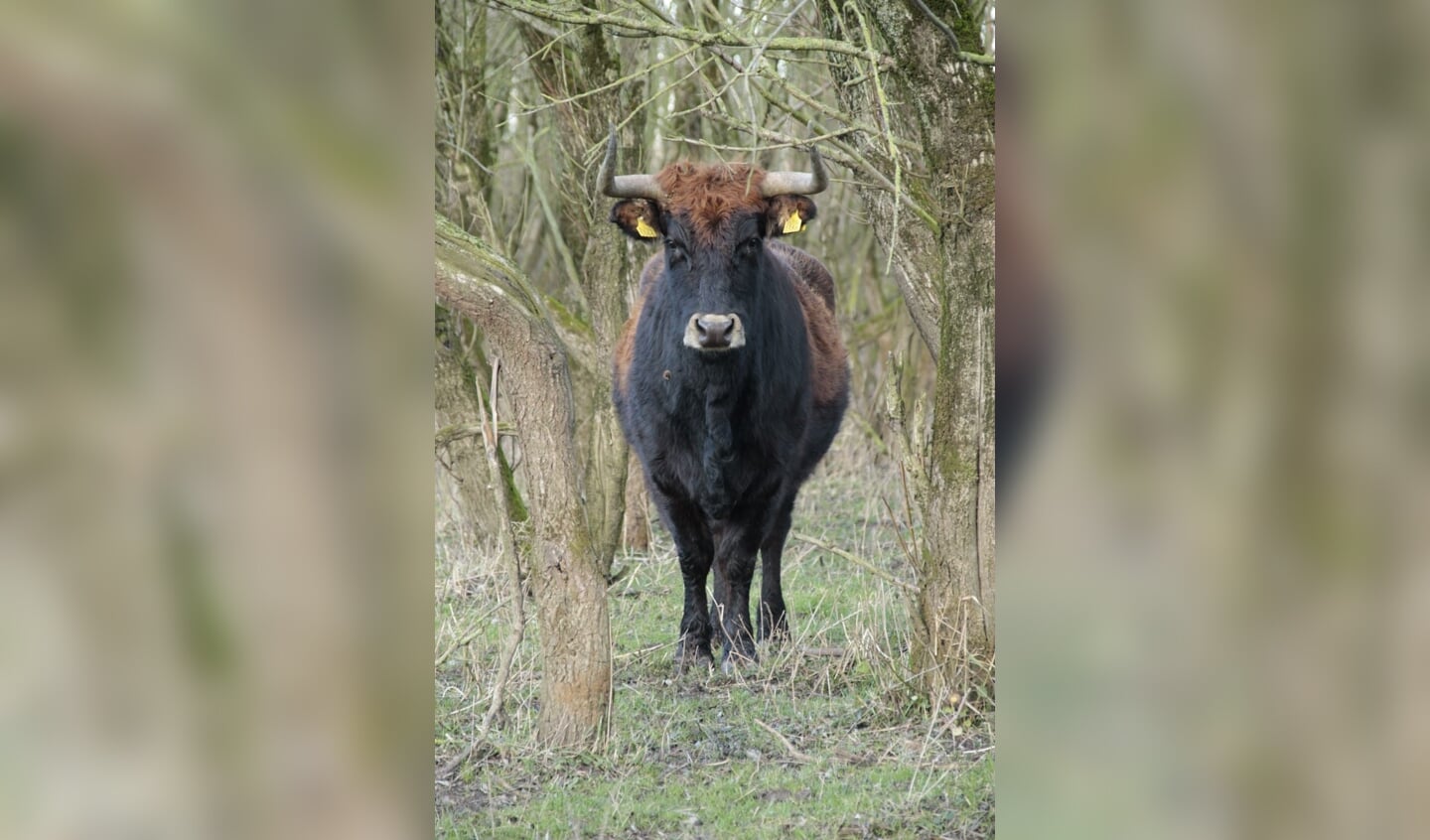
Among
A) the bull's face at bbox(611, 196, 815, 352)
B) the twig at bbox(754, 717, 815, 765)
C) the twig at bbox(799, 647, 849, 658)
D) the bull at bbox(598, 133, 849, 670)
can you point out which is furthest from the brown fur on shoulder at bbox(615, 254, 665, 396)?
the twig at bbox(754, 717, 815, 765)

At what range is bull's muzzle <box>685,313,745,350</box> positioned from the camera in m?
4.87

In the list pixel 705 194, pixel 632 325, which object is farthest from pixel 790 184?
pixel 632 325

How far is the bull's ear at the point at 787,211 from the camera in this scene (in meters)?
4.95

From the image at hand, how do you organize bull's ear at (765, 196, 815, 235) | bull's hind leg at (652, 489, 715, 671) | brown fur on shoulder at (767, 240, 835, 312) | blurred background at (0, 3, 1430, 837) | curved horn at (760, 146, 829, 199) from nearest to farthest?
blurred background at (0, 3, 1430, 837), curved horn at (760, 146, 829, 199), bull's ear at (765, 196, 815, 235), bull's hind leg at (652, 489, 715, 671), brown fur on shoulder at (767, 240, 835, 312)

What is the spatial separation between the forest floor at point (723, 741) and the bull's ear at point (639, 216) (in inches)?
58.9

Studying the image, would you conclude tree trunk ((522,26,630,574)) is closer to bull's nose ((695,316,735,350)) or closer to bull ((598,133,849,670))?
bull ((598,133,849,670))

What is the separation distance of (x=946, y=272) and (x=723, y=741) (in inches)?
66.3

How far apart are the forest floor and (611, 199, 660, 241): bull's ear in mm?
1497

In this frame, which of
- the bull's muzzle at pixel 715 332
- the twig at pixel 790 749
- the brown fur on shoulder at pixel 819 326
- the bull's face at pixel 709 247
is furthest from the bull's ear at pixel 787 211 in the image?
the twig at pixel 790 749

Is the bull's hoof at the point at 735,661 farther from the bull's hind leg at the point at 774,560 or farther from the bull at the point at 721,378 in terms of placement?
the bull's hind leg at the point at 774,560
